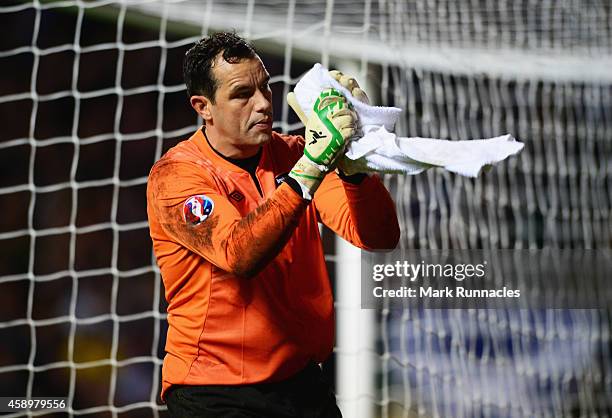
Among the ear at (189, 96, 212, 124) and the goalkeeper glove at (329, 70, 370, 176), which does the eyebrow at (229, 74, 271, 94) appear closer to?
the ear at (189, 96, 212, 124)

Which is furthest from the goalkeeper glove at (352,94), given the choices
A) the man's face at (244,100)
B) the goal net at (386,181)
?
the goal net at (386,181)

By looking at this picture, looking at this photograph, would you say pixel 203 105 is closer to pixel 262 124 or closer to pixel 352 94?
pixel 262 124

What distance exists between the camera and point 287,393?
228 cm

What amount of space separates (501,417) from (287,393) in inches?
97.3

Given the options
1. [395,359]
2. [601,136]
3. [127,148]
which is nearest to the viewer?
[395,359]

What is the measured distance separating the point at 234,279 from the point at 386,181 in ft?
6.87

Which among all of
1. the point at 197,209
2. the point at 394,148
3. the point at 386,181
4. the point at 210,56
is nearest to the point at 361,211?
the point at 394,148

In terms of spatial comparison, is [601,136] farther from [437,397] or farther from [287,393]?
[287,393]

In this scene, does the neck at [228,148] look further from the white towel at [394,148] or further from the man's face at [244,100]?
the white towel at [394,148]

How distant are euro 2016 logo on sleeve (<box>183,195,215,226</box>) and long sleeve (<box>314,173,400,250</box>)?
340 mm

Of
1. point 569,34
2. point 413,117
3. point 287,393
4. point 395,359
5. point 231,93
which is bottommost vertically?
point 287,393

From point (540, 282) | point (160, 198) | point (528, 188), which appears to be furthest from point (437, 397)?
point (160, 198)

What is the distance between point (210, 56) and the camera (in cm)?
228

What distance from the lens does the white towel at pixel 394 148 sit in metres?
1.90
